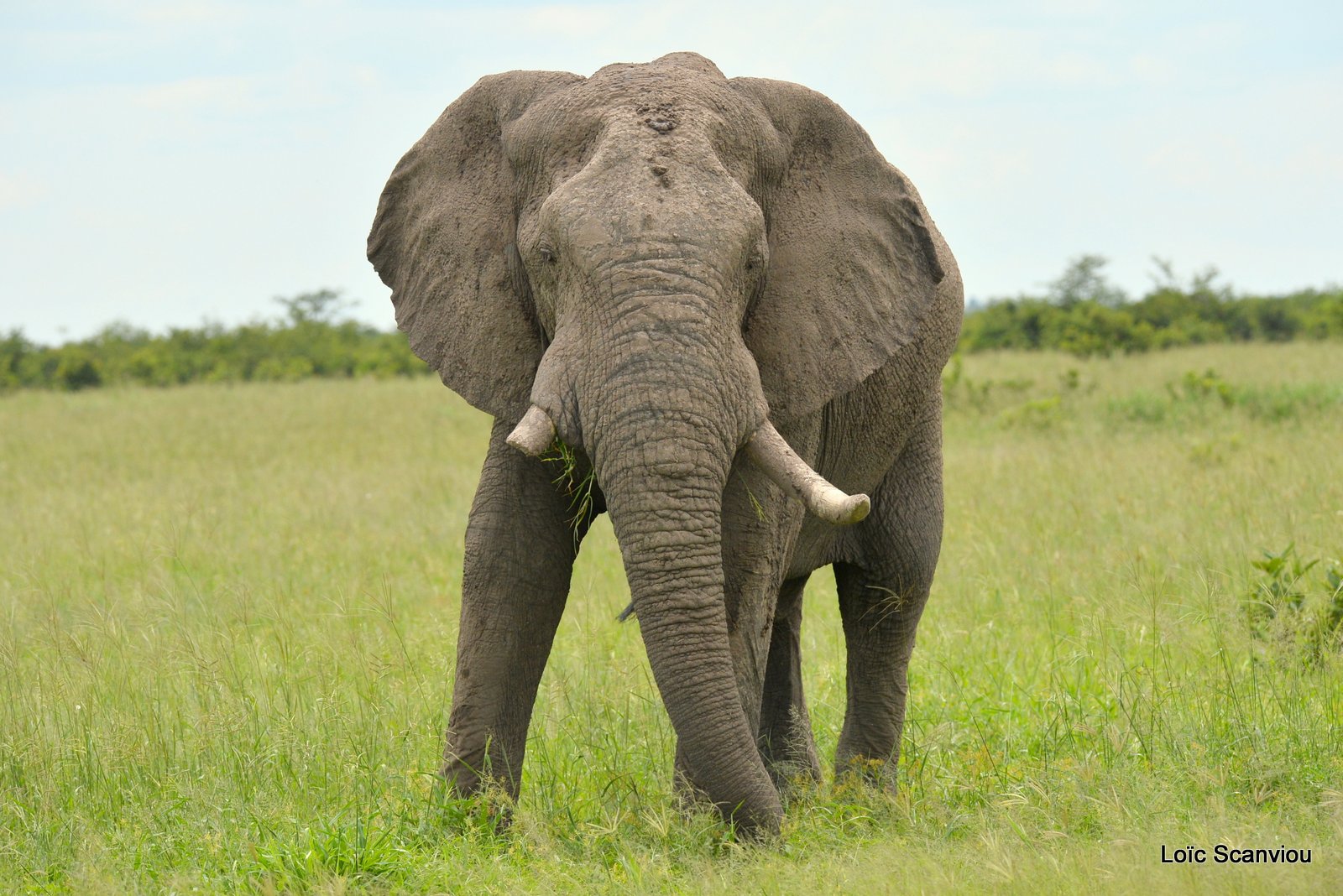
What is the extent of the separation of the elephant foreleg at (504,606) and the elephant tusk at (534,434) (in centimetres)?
62

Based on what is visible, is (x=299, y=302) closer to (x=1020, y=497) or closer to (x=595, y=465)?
(x=1020, y=497)

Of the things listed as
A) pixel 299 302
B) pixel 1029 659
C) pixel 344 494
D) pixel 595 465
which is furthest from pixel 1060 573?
pixel 299 302

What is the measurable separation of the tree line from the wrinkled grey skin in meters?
18.8

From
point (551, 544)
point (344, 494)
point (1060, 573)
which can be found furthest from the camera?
point (344, 494)

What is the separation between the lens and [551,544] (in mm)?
4598

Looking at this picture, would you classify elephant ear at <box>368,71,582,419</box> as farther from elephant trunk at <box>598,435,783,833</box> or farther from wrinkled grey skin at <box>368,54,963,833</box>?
elephant trunk at <box>598,435,783,833</box>

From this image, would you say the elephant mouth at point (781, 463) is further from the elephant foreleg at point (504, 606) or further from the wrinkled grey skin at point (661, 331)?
the elephant foreleg at point (504, 606)

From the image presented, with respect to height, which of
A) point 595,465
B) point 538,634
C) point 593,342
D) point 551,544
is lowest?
point 538,634

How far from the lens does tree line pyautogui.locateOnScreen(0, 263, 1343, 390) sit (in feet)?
79.3

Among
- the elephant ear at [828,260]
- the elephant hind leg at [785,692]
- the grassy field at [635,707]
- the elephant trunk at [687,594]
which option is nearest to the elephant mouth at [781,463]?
the elephant trunk at [687,594]

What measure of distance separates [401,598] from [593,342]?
4767 millimetres

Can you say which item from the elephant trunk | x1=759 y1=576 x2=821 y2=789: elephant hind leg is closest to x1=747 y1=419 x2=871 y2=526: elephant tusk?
the elephant trunk

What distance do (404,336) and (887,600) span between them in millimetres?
18306

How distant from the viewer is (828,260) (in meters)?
4.58
